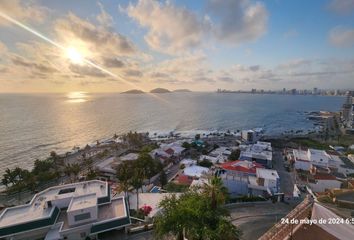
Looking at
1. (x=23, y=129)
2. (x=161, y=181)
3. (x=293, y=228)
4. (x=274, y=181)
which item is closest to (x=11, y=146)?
(x=23, y=129)

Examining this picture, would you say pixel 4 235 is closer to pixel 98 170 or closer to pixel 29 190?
pixel 29 190

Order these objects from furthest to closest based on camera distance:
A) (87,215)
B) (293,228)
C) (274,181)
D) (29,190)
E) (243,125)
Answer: (243,125) → (29,190) → (274,181) → (87,215) → (293,228)

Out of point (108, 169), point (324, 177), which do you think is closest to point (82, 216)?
point (108, 169)

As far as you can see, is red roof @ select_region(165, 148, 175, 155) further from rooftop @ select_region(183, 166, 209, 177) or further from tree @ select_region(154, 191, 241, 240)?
tree @ select_region(154, 191, 241, 240)

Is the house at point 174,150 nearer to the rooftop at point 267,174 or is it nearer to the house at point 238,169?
the house at point 238,169

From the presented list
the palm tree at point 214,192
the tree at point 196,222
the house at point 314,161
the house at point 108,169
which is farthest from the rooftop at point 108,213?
the house at point 314,161

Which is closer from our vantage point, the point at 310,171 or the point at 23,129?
the point at 310,171
